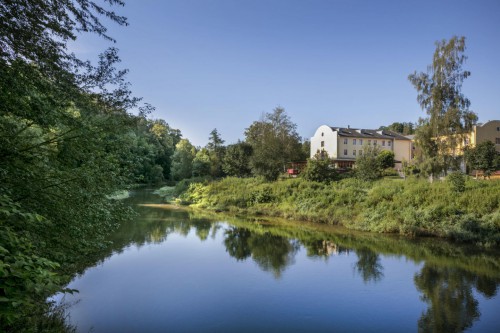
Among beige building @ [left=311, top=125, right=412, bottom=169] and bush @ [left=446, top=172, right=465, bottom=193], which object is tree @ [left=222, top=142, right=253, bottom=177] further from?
bush @ [left=446, top=172, right=465, bottom=193]

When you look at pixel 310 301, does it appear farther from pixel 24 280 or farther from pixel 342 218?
pixel 342 218

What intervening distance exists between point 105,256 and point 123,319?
6.47m

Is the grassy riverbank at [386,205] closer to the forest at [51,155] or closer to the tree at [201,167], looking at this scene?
the forest at [51,155]

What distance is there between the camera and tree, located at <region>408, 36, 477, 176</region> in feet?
80.8

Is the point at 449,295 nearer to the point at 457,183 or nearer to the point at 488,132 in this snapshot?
the point at 457,183

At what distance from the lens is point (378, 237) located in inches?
776

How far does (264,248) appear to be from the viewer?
58.0 ft

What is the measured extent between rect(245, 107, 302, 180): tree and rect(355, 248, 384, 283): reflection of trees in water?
21.8 metres

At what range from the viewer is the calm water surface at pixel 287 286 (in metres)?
9.04

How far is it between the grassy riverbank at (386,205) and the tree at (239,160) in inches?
344

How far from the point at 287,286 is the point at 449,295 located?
514 cm

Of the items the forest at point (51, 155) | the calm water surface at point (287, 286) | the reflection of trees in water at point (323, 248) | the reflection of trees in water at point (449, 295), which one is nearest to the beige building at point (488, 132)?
the calm water surface at point (287, 286)

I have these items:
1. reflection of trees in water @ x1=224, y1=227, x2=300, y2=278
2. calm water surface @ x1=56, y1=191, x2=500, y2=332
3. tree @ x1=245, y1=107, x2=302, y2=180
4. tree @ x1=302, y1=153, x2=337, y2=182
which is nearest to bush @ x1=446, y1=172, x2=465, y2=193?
calm water surface @ x1=56, y1=191, x2=500, y2=332

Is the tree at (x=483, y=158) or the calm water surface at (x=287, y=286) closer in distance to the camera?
the calm water surface at (x=287, y=286)
